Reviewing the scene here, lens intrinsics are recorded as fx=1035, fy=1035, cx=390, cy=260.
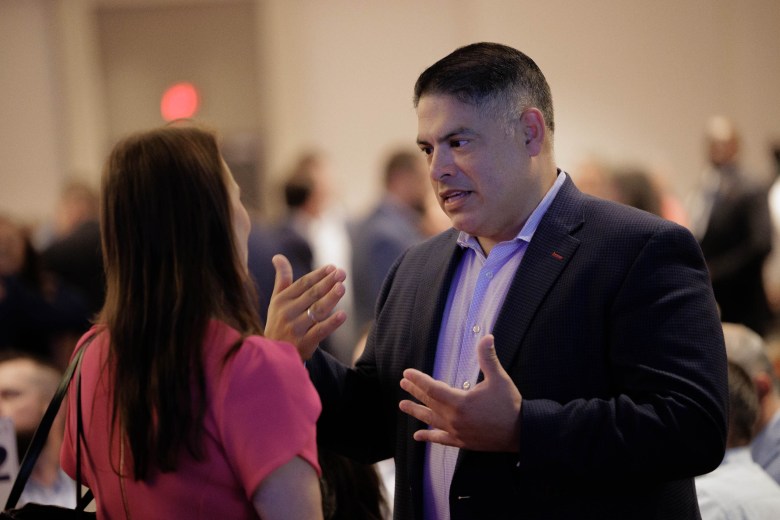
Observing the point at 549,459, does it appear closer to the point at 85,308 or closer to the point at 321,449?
the point at 321,449

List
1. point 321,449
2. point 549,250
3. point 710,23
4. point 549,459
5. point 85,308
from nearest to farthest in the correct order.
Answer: point 549,459, point 549,250, point 321,449, point 85,308, point 710,23

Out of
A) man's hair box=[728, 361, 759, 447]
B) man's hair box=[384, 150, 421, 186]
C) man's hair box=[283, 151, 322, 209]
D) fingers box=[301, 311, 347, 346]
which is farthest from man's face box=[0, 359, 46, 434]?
man's hair box=[384, 150, 421, 186]

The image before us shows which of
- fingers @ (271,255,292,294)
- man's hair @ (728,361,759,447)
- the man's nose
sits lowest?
man's hair @ (728,361,759,447)

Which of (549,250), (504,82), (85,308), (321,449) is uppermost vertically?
(504,82)

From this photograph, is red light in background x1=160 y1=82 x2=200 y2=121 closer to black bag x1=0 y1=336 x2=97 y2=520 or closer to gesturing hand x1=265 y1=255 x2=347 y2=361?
gesturing hand x1=265 y1=255 x2=347 y2=361

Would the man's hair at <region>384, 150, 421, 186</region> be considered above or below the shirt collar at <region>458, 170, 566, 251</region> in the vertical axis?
below

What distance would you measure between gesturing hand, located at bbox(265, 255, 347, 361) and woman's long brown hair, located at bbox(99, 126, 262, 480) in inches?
8.8

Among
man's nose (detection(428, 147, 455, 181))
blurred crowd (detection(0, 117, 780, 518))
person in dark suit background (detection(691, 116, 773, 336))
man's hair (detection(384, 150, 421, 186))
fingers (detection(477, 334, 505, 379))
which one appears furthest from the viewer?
man's hair (detection(384, 150, 421, 186))

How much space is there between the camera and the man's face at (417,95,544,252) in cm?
195

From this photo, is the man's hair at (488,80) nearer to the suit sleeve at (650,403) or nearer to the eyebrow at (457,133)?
the eyebrow at (457,133)

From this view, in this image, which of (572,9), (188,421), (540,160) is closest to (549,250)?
(540,160)

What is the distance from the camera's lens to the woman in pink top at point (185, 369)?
1509 mm

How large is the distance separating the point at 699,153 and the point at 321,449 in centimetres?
724

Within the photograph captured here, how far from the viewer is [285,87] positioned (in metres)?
8.99
